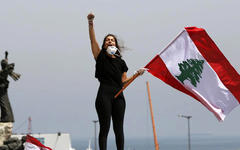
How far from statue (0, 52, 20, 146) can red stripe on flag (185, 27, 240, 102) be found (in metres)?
17.6

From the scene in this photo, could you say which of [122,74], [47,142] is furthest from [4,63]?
[47,142]

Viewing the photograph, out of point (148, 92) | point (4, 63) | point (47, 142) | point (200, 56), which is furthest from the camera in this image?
point (47, 142)

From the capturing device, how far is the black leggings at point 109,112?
357 inches

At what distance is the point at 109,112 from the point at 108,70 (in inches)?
29.5

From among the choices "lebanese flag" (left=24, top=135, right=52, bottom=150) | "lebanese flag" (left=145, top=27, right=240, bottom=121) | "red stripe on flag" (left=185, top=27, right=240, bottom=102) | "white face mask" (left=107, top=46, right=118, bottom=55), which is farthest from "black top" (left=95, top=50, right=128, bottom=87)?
"lebanese flag" (left=24, top=135, right=52, bottom=150)

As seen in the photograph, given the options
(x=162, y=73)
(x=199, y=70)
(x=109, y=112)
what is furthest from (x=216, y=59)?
(x=109, y=112)

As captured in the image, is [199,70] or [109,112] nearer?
[109,112]

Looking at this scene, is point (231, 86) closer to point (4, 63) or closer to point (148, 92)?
point (148, 92)

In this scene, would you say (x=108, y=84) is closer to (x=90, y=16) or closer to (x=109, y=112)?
(x=109, y=112)

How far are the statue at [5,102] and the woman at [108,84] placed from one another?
57.3ft

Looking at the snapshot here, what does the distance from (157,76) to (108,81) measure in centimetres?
95

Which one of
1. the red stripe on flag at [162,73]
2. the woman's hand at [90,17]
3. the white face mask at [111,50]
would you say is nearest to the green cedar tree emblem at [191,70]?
the red stripe on flag at [162,73]

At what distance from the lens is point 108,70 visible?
30.4ft

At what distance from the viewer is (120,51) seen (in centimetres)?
953
